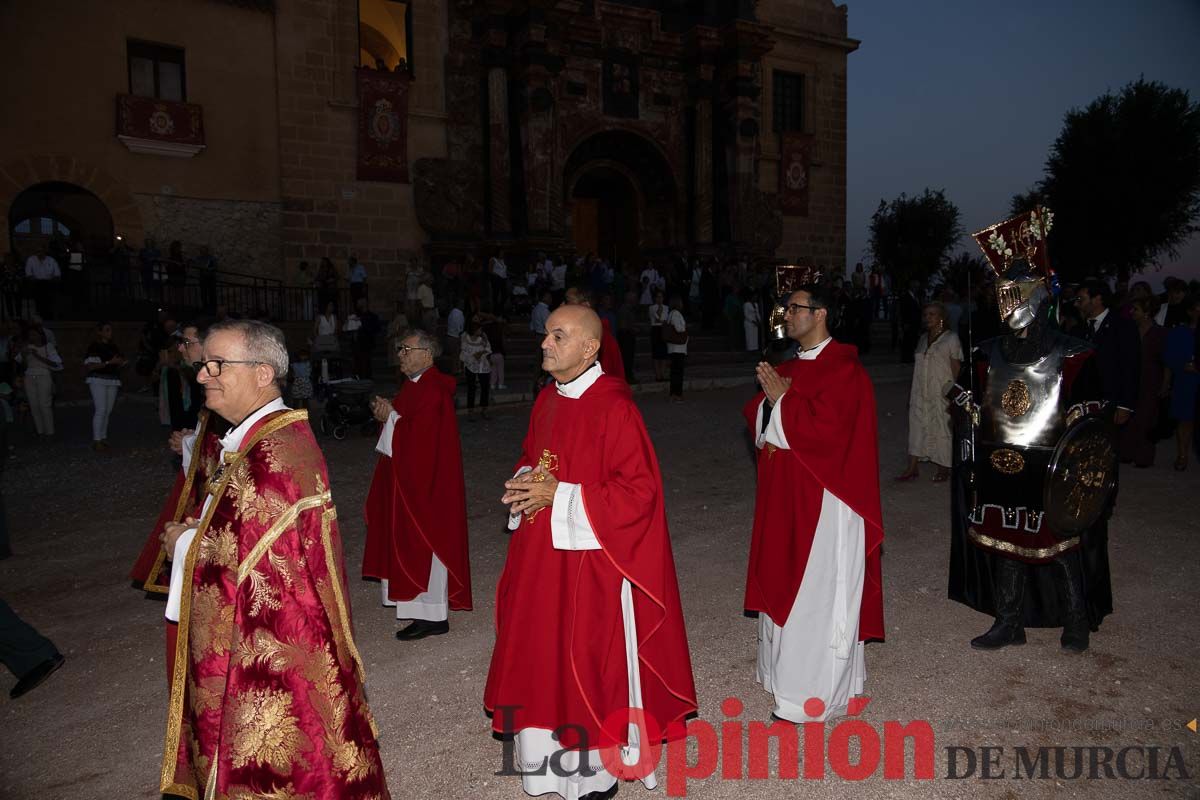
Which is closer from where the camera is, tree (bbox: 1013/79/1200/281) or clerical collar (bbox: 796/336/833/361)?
clerical collar (bbox: 796/336/833/361)

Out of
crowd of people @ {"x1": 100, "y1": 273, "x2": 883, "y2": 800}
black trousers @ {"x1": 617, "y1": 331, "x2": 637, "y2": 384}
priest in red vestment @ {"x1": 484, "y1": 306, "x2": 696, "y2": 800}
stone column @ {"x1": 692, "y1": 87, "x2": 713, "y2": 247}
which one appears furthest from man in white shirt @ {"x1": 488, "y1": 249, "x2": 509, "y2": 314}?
priest in red vestment @ {"x1": 484, "y1": 306, "x2": 696, "y2": 800}

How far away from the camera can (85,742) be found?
12.1 feet

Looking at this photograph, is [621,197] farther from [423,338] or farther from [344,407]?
[423,338]

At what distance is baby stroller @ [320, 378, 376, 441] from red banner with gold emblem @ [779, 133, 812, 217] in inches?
726

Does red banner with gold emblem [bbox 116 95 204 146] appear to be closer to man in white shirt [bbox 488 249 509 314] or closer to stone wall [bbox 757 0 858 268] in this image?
man in white shirt [bbox 488 249 509 314]

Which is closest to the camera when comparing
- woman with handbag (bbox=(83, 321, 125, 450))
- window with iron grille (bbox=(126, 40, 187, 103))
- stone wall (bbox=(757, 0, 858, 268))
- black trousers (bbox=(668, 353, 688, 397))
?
woman with handbag (bbox=(83, 321, 125, 450))

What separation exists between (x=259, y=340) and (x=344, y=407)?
895 cm

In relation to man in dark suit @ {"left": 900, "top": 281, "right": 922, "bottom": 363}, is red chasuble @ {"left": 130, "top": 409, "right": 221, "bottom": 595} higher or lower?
lower

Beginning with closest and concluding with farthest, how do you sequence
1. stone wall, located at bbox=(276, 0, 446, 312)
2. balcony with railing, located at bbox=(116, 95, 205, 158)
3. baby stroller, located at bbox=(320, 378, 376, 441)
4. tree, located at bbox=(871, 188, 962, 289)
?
1. baby stroller, located at bbox=(320, 378, 376, 441)
2. balcony with railing, located at bbox=(116, 95, 205, 158)
3. stone wall, located at bbox=(276, 0, 446, 312)
4. tree, located at bbox=(871, 188, 962, 289)

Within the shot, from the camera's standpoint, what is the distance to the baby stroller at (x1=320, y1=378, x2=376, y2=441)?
11195 mm

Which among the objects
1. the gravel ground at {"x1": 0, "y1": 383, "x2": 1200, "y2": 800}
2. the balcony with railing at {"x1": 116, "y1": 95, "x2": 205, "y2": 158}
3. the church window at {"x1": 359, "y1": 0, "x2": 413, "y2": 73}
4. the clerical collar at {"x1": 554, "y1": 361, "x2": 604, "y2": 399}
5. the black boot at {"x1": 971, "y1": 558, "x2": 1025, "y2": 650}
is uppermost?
the church window at {"x1": 359, "y1": 0, "x2": 413, "y2": 73}

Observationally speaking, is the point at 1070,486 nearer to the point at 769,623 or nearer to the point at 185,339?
the point at 769,623

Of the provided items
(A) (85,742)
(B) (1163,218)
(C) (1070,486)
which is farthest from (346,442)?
(B) (1163,218)

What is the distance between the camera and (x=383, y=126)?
19.6 metres
